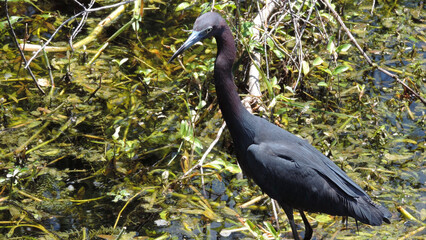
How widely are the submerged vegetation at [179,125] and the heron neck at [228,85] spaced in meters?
0.41

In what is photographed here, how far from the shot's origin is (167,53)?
247 inches

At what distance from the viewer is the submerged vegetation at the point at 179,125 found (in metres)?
4.36

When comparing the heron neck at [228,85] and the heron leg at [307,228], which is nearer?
the heron neck at [228,85]

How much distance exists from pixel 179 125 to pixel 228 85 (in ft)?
4.15

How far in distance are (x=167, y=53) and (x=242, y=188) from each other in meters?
2.12

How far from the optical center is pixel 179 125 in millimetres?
5215

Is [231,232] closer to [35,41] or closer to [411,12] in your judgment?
[35,41]

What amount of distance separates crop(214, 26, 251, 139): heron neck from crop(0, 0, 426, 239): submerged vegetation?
412 millimetres

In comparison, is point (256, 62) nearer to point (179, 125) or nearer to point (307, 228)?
point (179, 125)

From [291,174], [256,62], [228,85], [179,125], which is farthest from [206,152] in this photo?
[256,62]

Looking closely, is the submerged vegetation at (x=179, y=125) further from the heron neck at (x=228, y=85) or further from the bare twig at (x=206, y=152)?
the heron neck at (x=228, y=85)

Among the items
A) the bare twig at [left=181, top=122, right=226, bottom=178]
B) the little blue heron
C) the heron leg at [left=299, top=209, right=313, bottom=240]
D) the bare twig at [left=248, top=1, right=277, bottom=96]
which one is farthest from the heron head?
the heron leg at [left=299, top=209, right=313, bottom=240]

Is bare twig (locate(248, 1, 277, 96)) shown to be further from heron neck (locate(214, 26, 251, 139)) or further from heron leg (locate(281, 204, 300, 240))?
heron leg (locate(281, 204, 300, 240))

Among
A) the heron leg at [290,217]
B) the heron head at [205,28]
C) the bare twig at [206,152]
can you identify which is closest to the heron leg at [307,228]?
the heron leg at [290,217]
